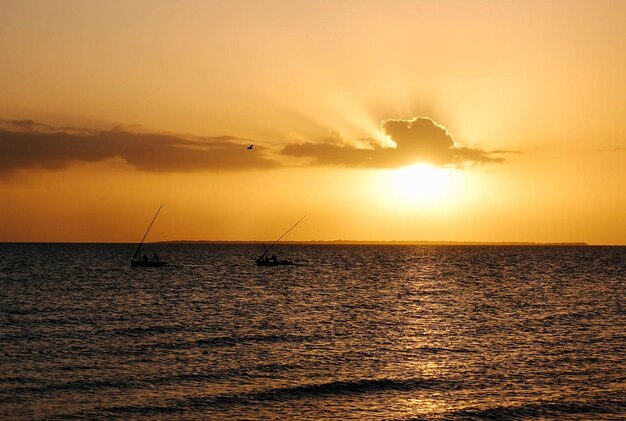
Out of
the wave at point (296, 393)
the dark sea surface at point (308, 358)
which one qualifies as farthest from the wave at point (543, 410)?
the wave at point (296, 393)

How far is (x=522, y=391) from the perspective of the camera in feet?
113

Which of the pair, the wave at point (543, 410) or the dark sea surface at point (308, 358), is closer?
the wave at point (543, 410)

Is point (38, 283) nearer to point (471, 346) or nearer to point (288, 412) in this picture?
point (471, 346)

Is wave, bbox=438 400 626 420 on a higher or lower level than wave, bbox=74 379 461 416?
higher

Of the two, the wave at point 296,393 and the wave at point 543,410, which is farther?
the wave at point 296,393

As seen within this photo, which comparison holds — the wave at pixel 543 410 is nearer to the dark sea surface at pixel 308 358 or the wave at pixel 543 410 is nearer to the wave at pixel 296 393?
the dark sea surface at pixel 308 358

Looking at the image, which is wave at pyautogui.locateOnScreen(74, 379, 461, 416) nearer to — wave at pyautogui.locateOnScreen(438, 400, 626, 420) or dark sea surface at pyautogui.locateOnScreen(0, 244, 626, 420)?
dark sea surface at pyautogui.locateOnScreen(0, 244, 626, 420)

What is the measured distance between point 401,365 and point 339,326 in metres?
18.0

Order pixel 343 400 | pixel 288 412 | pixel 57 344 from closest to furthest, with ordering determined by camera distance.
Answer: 1. pixel 288 412
2. pixel 343 400
3. pixel 57 344

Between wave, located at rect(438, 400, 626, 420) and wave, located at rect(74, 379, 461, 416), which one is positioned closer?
wave, located at rect(438, 400, 626, 420)

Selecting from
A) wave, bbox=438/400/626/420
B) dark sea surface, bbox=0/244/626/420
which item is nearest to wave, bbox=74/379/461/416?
dark sea surface, bbox=0/244/626/420

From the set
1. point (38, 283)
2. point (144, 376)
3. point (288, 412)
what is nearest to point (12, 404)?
point (144, 376)

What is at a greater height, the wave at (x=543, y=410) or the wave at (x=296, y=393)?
the wave at (x=543, y=410)

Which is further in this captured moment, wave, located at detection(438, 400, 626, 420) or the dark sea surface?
the dark sea surface
